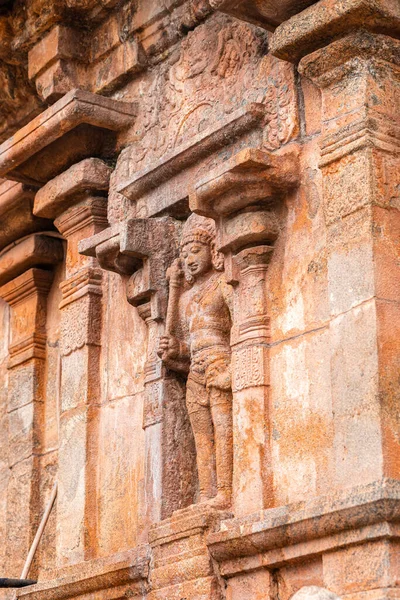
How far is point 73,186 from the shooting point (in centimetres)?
818

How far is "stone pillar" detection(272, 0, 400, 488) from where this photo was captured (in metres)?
5.70

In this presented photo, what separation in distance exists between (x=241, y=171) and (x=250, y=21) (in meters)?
0.73

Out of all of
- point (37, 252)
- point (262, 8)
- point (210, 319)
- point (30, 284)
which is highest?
point (37, 252)

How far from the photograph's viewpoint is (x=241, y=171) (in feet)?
21.1

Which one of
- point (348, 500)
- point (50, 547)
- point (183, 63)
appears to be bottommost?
point (348, 500)

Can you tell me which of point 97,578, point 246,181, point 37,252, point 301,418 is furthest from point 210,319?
point 37,252

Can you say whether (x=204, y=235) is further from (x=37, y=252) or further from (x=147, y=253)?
(x=37, y=252)

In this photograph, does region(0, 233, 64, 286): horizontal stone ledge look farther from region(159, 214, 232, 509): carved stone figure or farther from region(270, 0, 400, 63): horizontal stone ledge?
region(270, 0, 400, 63): horizontal stone ledge

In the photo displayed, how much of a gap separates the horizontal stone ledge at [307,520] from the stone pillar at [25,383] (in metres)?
2.97

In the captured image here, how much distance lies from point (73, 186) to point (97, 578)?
239 cm

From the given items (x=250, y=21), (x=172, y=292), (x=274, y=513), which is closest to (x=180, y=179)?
(x=172, y=292)

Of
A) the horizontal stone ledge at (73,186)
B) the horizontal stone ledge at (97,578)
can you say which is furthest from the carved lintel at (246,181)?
the horizontal stone ledge at (97,578)

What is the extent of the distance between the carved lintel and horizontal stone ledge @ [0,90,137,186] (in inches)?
58.4

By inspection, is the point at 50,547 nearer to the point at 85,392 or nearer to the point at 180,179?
the point at 85,392
